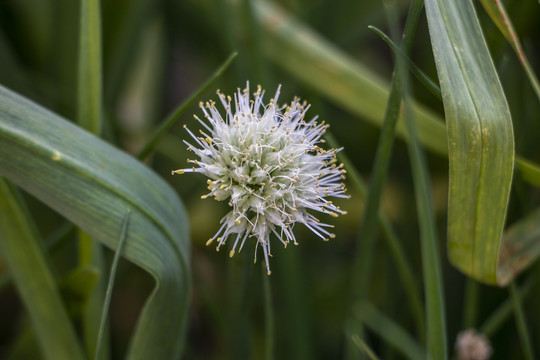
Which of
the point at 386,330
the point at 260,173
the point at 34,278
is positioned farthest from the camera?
the point at 386,330

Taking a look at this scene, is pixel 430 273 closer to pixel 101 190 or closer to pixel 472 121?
pixel 472 121

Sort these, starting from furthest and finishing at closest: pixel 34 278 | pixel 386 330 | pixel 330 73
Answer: pixel 330 73, pixel 386 330, pixel 34 278

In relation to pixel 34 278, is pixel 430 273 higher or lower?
higher

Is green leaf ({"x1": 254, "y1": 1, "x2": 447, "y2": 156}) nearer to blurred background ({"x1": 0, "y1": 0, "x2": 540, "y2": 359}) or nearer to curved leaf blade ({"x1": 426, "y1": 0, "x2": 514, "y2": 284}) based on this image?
blurred background ({"x1": 0, "y1": 0, "x2": 540, "y2": 359})

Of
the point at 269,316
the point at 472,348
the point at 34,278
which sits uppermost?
the point at 472,348

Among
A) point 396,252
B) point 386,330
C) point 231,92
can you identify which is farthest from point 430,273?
point 231,92

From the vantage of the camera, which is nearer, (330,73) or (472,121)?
(472,121)

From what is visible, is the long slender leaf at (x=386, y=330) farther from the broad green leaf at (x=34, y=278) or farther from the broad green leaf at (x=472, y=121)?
the broad green leaf at (x=34, y=278)

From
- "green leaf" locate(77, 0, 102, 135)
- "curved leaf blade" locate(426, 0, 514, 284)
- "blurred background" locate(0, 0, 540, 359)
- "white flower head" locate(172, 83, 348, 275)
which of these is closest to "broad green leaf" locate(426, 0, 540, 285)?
"curved leaf blade" locate(426, 0, 514, 284)
